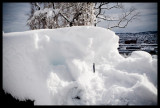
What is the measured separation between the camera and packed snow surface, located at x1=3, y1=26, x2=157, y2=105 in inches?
97.7

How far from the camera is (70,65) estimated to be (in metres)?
2.80

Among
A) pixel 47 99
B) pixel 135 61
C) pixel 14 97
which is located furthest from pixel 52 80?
pixel 135 61

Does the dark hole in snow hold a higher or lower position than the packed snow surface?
lower

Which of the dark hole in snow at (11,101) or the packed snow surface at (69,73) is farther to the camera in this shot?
Answer: the dark hole in snow at (11,101)

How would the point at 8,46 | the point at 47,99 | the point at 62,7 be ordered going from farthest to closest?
the point at 62,7 < the point at 8,46 < the point at 47,99

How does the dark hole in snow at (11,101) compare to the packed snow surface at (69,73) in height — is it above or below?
below

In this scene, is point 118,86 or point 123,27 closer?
point 118,86

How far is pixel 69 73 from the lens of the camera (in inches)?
→ 111

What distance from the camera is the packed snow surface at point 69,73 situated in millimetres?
2480

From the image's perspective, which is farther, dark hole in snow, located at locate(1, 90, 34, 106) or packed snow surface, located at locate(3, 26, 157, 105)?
dark hole in snow, located at locate(1, 90, 34, 106)

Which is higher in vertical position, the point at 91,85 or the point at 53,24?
the point at 53,24

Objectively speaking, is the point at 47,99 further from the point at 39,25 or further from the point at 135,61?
the point at 39,25

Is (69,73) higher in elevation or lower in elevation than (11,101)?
higher

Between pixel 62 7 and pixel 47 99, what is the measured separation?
831cm
